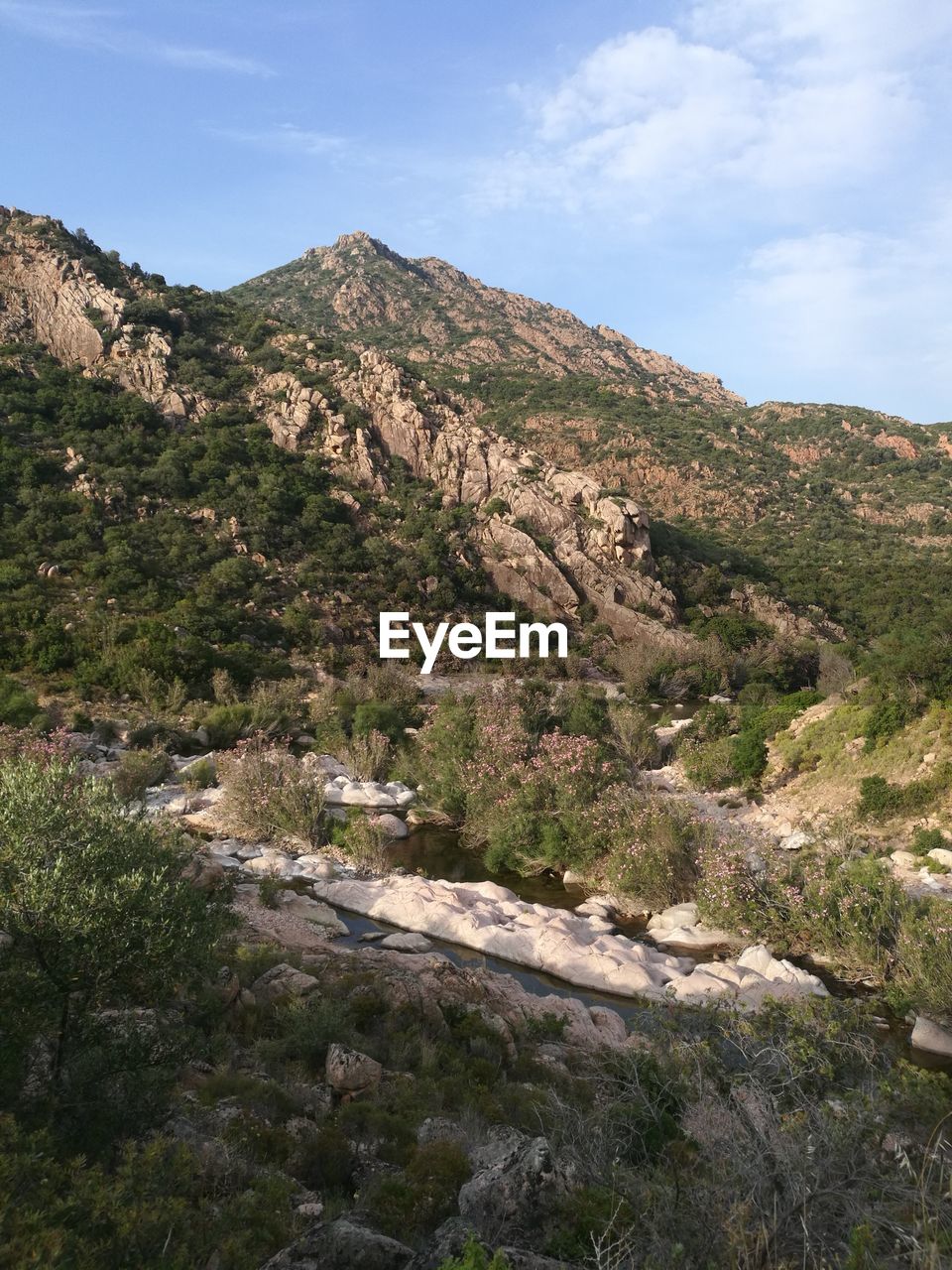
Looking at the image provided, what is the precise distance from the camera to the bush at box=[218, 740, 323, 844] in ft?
47.5

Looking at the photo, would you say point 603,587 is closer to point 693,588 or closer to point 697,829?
point 693,588

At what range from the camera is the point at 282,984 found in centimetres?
737

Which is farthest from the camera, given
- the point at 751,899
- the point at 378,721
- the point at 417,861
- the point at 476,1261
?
the point at 378,721

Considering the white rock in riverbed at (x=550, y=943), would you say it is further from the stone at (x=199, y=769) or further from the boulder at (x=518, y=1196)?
the stone at (x=199, y=769)

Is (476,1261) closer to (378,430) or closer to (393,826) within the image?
(393,826)

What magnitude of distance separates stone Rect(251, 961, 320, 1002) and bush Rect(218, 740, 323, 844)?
6.75 m

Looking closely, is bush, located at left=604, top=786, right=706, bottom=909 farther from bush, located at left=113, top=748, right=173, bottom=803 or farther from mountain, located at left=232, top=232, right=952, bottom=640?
mountain, located at left=232, top=232, right=952, bottom=640

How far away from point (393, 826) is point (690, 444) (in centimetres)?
6471

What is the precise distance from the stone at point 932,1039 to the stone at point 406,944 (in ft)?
19.4

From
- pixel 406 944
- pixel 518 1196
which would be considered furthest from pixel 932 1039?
pixel 518 1196

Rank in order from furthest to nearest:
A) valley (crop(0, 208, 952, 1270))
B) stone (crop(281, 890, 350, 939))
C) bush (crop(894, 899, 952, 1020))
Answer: stone (crop(281, 890, 350, 939)) < bush (crop(894, 899, 952, 1020)) < valley (crop(0, 208, 952, 1270))

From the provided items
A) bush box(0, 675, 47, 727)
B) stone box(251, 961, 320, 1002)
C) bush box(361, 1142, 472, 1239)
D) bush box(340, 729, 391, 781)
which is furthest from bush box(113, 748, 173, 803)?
bush box(361, 1142, 472, 1239)

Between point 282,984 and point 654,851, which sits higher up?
point 282,984

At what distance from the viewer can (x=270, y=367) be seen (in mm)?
49000
